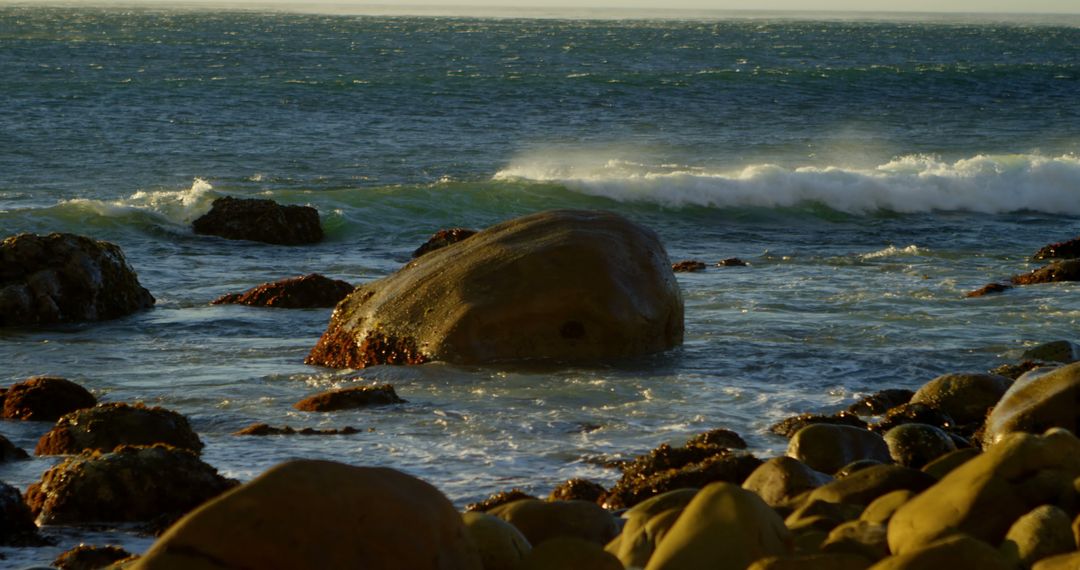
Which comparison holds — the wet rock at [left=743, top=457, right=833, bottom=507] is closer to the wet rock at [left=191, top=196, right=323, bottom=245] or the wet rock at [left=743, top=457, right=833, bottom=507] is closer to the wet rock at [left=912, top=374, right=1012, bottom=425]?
the wet rock at [left=912, top=374, right=1012, bottom=425]

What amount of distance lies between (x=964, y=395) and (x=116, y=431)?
4.31 metres

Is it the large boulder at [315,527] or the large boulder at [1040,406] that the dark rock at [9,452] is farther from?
the large boulder at [1040,406]

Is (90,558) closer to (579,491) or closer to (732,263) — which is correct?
(579,491)

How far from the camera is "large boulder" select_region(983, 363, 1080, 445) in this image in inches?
261

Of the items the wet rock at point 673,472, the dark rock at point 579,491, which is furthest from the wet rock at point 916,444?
the dark rock at point 579,491

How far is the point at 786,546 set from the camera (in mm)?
4164

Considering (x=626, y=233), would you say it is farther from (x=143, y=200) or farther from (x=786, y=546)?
(x=143, y=200)

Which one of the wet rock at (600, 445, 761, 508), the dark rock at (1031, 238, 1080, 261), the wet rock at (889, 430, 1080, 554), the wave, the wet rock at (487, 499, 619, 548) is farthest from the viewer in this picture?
the wave

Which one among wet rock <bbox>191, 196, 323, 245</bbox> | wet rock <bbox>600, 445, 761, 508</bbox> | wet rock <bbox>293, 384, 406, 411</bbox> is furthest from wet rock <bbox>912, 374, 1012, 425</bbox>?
wet rock <bbox>191, 196, 323, 245</bbox>

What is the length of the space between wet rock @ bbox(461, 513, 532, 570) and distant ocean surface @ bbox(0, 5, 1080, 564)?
5.49 feet

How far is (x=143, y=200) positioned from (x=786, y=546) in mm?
16087

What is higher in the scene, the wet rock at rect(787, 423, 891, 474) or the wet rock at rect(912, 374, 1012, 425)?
the wet rock at rect(787, 423, 891, 474)

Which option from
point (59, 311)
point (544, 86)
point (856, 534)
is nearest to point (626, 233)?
point (59, 311)

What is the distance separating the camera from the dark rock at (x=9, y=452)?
6859 millimetres
